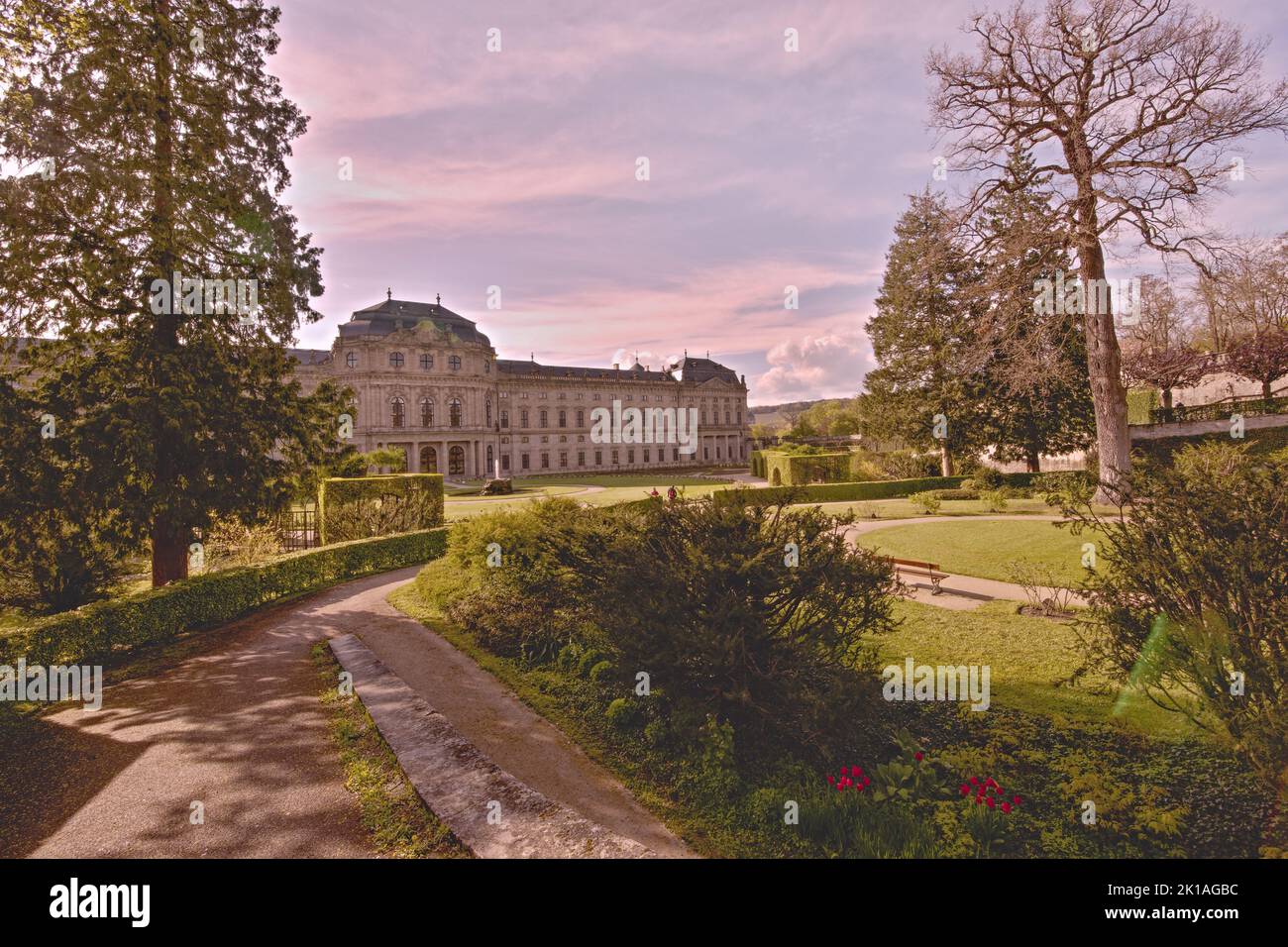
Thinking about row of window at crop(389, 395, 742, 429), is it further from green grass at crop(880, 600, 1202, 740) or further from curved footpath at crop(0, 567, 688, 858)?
green grass at crop(880, 600, 1202, 740)

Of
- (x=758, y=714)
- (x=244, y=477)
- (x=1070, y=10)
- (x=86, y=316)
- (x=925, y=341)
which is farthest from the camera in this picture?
(x=925, y=341)

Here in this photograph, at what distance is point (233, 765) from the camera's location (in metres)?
6.21

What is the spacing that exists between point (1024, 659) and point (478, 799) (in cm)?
802

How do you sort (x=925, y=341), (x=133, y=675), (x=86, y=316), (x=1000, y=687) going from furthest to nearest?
(x=925, y=341), (x=86, y=316), (x=133, y=675), (x=1000, y=687)

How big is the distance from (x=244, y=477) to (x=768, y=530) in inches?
453

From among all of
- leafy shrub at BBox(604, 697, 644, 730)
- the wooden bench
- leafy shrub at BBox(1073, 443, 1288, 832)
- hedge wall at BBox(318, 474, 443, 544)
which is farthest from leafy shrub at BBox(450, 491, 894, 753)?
hedge wall at BBox(318, 474, 443, 544)

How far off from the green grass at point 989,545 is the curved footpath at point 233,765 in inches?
414

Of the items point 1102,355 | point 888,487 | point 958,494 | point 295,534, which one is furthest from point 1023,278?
point 295,534

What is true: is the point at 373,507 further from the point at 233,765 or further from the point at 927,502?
the point at 927,502

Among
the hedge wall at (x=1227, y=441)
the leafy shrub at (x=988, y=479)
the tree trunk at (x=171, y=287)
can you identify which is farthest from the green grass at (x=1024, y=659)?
the hedge wall at (x=1227, y=441)

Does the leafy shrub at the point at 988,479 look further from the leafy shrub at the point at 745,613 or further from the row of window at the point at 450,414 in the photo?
the row of window at the point at 450,414
